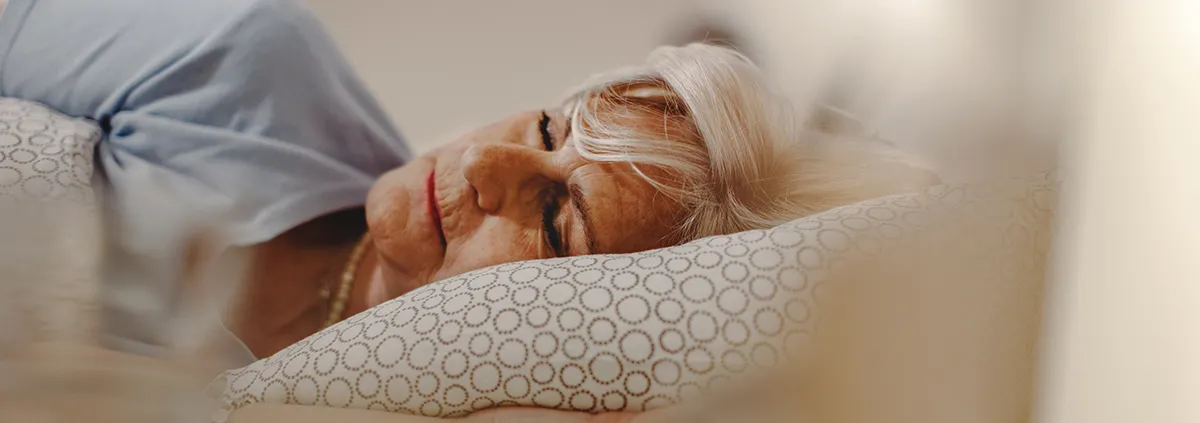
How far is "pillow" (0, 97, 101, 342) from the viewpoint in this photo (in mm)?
318

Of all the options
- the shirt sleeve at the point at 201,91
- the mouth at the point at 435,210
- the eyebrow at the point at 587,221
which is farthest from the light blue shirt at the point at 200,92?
the eyebrow at the point at 587,221

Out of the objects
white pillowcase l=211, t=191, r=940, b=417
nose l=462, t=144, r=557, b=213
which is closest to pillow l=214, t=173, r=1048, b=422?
white pillowcase l=211, t=191, r=940, b=417

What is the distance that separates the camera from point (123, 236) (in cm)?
44

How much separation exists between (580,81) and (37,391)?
448 millimetres

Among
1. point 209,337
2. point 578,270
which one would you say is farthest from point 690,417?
point 209,337

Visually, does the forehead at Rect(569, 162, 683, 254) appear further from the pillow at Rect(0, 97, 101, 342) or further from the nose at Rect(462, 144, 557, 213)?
the pillow at Rect(0, 97, 101, 342)

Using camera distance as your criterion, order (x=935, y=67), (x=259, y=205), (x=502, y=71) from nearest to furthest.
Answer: (x=935, y=67), (x=259, y=205), (x=502, y=71)

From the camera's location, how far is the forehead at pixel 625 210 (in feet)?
1.70

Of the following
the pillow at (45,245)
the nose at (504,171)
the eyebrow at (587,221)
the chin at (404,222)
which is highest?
the pillow at (45,245)

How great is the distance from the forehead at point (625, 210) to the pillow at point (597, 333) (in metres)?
0.06

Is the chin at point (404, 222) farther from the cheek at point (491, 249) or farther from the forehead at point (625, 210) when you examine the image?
the forehead at point (625, 210)

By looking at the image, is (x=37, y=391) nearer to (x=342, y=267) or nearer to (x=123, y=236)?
(x=123, y=236)

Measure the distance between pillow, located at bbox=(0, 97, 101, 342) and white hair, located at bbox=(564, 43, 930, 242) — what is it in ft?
0.93

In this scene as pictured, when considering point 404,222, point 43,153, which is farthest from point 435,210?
point 43,153
